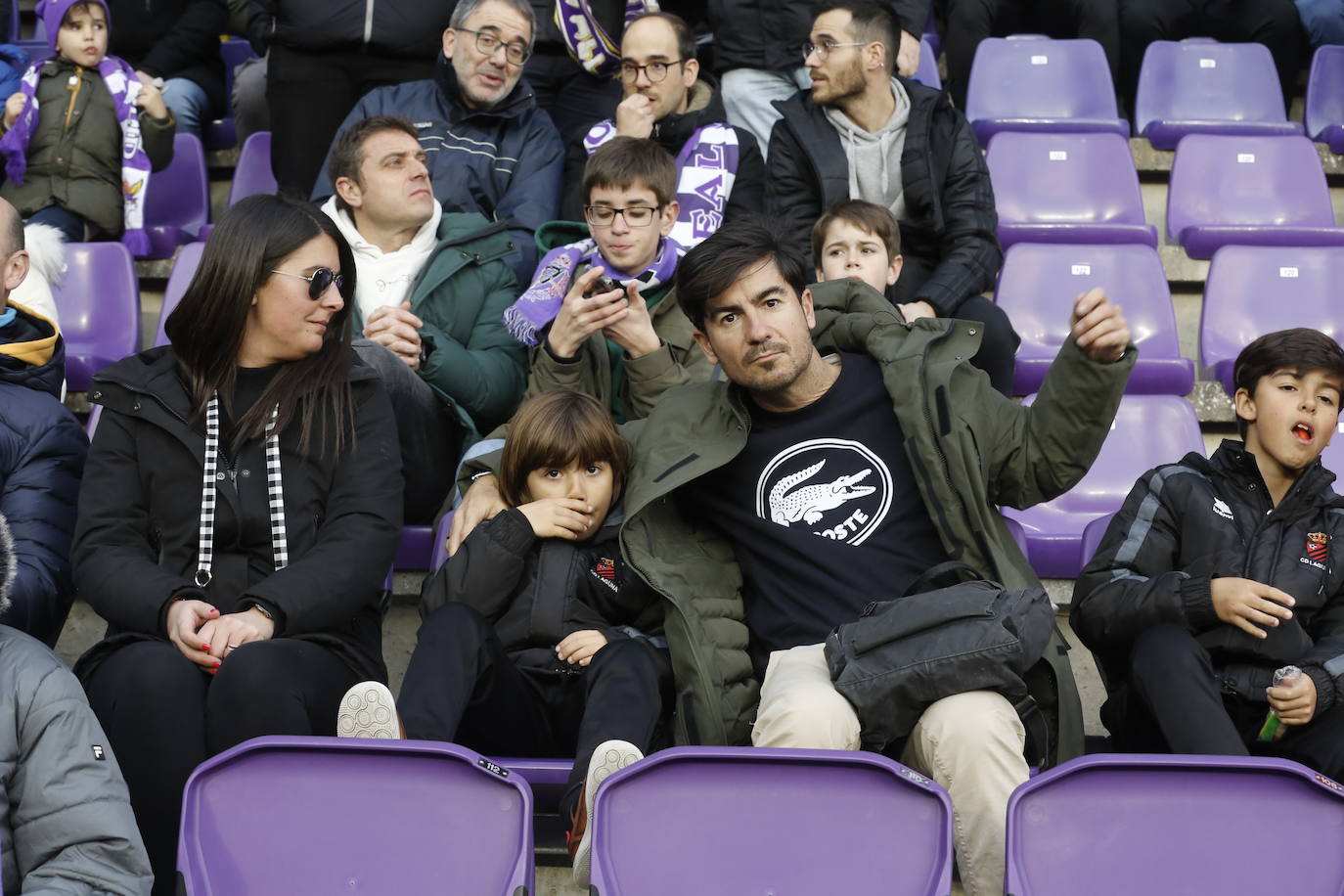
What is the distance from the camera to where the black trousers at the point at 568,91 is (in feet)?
14.8

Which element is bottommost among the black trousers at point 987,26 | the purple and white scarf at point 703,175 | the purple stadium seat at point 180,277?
the purple stadium seat at point 180,277

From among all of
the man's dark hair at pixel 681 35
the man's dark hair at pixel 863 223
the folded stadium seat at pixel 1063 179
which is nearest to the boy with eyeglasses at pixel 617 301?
the man's dark hair at pixel 863 223

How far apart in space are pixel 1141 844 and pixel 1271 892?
0.15 m

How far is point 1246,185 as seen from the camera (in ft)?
14.9

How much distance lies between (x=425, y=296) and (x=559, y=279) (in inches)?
13.3

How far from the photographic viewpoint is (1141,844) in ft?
5.74

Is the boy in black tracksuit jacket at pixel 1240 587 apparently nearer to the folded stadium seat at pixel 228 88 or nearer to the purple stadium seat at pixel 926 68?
the purple stadium seat at pixel 926 68

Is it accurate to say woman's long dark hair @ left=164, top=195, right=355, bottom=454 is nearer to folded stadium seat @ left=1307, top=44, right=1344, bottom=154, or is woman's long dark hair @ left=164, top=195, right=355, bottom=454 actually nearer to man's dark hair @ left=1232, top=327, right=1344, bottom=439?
man's dark hair @ left=1232, top=327, right=1344, bottom=439

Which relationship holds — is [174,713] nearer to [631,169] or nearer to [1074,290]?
[631,169]

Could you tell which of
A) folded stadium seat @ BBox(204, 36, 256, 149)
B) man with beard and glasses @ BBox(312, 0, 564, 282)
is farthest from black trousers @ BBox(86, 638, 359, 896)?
folded stadium seat @ BBox(204, 36, 256, 149)

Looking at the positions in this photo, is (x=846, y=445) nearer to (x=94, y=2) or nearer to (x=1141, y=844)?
(x=1141, y=844)

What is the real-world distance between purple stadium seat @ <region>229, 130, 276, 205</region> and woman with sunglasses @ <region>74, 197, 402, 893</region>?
7.11 feet

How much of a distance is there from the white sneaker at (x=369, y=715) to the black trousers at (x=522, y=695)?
0.09 meters

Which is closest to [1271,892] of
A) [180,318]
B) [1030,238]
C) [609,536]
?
[609,536]
